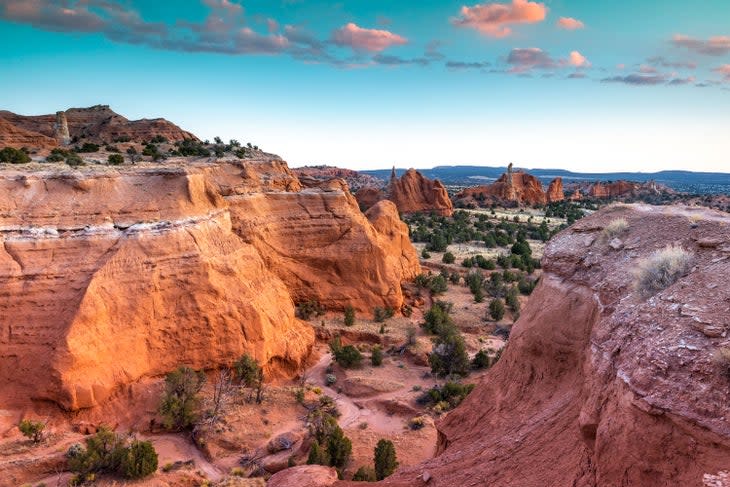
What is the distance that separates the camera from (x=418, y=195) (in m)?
78.1

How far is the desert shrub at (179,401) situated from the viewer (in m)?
16.3

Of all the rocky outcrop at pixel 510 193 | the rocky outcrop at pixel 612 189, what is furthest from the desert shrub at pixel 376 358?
the rocky outcrop at pixel 612 189

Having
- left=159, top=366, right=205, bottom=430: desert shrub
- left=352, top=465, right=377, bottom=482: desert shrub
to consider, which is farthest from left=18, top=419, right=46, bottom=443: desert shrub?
left=352, top=465, right=377, bottom=482: desert shrub

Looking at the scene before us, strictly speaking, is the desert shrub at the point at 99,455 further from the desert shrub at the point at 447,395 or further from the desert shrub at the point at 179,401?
the desert shrub at the point at 447,395

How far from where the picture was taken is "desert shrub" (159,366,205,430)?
53.4 feet

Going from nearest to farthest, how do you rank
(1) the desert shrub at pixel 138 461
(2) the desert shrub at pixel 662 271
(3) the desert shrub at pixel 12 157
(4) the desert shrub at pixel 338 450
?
(2) the desert shrub at pixel 662 271, (1) the desert shrub at pixel 138 461, (4) the desert shrub at pixel 338 450, (3) the desert shrub at pixel 12 157

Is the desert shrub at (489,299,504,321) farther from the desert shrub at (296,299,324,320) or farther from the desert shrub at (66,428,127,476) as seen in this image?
the desert shrub at (66,428,127,476)

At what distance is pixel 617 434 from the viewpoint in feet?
17.8

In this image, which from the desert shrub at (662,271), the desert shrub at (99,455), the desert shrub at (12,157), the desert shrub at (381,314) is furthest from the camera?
the desert shrub at (381,314)

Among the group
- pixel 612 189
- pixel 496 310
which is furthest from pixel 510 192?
pixel 496 310

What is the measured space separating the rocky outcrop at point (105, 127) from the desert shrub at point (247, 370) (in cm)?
2761

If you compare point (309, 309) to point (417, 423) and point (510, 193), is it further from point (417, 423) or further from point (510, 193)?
point (510, 193)

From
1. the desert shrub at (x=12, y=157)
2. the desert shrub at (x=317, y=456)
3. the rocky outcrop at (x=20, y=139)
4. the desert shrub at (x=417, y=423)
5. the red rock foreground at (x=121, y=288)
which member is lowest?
the desert shrub at (x=417, y=423)

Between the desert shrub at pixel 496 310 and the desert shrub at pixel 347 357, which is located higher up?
the desert shrub at pixel 496 310
